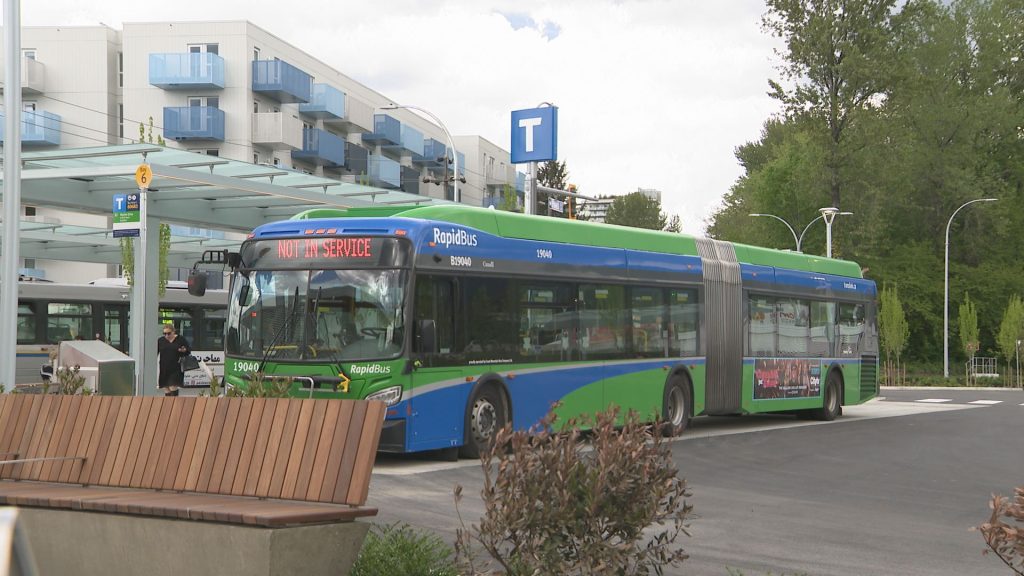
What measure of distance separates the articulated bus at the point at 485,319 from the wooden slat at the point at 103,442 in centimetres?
645

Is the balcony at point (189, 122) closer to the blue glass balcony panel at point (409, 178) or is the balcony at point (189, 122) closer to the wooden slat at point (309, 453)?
the blue glass balcony panel at point (409, 178)

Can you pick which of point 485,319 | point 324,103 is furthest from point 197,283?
point 324,103

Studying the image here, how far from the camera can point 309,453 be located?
730 centimetres

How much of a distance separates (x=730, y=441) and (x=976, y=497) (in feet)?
22.2

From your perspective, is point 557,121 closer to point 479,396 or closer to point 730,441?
point 730,441

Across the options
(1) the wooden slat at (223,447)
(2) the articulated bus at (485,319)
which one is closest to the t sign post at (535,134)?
(2) the articulated bus at (485,319)

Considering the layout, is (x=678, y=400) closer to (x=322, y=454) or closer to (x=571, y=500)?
(x=322, y=454)

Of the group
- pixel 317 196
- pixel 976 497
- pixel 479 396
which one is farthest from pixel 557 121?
pixel 976 497

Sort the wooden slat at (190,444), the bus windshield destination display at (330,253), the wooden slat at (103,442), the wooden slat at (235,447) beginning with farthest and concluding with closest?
1. the bus windshield destination display at (330,253)
2. the wooden slat at (103,442)
3. the wooden slat at (190,444)
4. the wooden slat at (235,447)

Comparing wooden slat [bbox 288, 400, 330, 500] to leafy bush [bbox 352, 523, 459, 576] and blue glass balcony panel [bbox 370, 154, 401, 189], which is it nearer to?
leafy bush [bbox 352, 523, 459, 576]

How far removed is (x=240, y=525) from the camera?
6801mm

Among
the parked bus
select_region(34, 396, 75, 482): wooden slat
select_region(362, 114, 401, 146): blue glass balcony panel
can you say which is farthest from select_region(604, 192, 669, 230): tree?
select_region(34, 396, 75, 482): wooden slat

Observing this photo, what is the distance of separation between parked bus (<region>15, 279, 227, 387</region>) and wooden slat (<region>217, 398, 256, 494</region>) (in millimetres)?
24002

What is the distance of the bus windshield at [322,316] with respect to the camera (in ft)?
50.4
